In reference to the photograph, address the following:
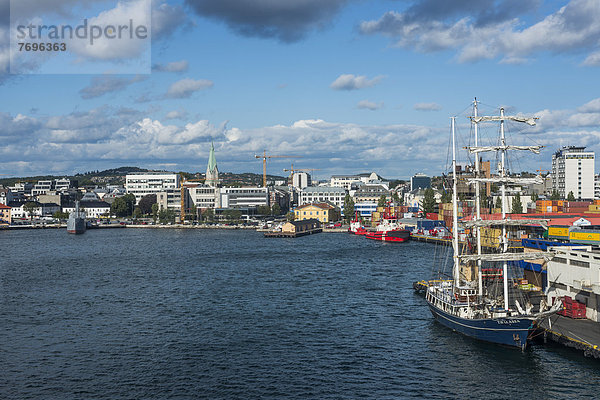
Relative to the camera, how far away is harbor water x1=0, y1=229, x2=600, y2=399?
24.9 meters

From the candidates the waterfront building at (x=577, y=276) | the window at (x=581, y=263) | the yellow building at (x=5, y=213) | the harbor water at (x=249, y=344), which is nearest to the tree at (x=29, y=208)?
the yellow building at (x=5, y=213)

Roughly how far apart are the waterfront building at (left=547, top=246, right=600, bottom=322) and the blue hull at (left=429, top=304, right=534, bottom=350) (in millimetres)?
5002

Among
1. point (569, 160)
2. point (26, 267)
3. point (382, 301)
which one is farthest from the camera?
point (569, 160)

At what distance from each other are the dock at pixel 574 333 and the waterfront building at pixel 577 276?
112cm

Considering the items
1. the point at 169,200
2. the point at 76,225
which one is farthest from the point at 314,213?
the point at 76,225

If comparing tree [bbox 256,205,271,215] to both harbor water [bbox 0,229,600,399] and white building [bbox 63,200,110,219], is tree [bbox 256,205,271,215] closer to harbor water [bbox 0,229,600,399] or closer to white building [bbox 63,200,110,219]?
white building [bbox 63,200,110,219]

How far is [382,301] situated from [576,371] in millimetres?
18472

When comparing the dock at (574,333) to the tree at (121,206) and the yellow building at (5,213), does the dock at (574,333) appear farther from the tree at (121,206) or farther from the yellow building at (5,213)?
the yellow building at (5,213)

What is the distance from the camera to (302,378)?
26.0 meters

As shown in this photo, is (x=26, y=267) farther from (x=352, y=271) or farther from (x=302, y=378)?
(x=302, y=378)

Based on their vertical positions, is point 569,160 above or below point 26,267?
above

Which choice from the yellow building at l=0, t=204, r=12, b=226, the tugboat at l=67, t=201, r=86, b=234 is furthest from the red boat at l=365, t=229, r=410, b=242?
the yellow building at l=0, t=204, r=12, b=226

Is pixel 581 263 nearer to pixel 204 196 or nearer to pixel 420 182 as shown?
pixel 204 196

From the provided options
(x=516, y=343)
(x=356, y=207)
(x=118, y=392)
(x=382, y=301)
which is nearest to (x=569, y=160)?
(x=356, y=207)
